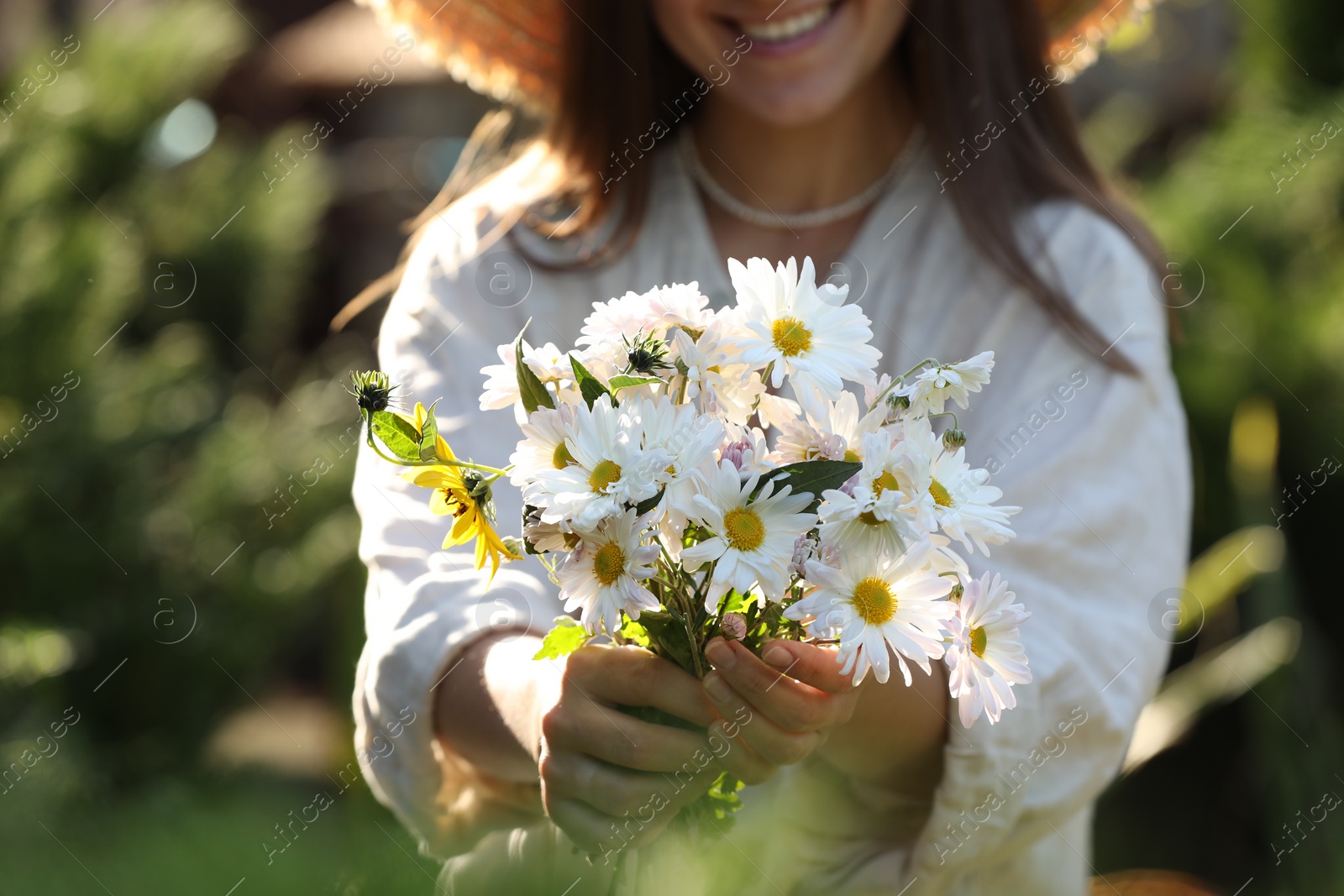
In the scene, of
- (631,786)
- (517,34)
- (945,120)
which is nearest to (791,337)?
(631,786)

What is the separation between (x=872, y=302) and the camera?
4.83 ft

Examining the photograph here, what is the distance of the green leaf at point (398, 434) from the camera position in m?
0.75

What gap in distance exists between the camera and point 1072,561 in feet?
4.12

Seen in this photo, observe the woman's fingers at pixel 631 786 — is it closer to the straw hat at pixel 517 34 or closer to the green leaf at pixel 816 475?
the green leaf at pixel 816 475

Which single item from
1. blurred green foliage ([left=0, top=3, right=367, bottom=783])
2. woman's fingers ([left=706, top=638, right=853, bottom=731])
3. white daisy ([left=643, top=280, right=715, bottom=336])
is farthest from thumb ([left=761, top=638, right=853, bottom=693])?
blurred green foliage ([left=0, top=3, right=367, bottom=783])

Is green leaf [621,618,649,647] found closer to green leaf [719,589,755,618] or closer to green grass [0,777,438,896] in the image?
green leaf [719,589,755,618]

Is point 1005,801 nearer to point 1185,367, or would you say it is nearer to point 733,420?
point 733,420

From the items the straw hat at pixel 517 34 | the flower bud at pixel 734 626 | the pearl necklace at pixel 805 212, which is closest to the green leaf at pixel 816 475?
the flower bud at pixel 734 626

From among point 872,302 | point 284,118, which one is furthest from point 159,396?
point 284,118

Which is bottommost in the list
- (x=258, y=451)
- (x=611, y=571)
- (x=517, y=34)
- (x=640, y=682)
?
(x=640, y=682)

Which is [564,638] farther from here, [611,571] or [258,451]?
[258,451]

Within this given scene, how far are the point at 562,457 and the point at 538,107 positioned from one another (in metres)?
1.15

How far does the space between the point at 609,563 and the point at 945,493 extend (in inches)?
8.2

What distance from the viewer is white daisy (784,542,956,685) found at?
0.69 m
